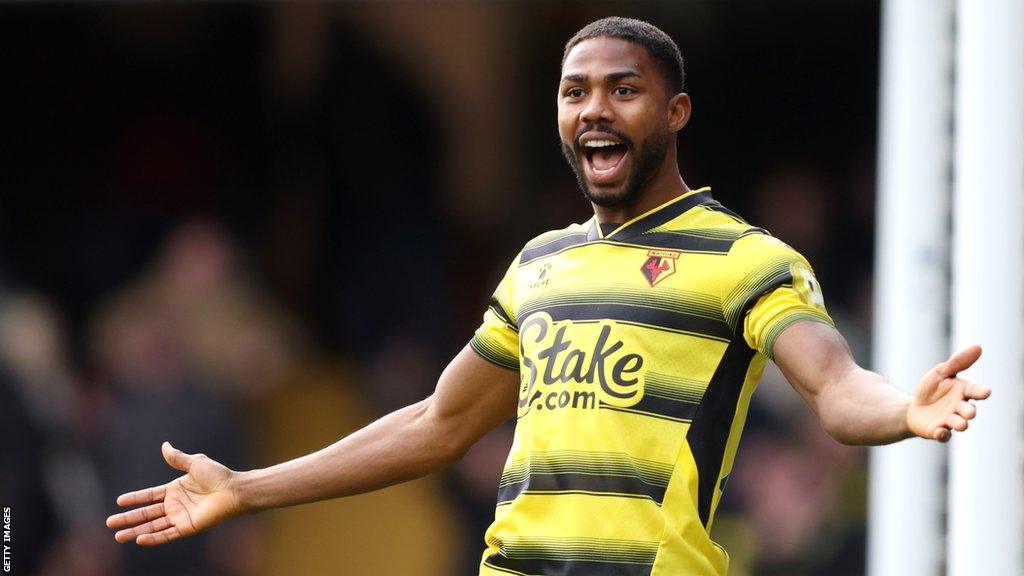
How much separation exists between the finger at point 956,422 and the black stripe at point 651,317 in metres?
0.76

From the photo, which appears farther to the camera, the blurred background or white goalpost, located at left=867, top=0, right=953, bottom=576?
the blurred background

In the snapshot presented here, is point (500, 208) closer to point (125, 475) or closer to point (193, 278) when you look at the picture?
point (193, 278)

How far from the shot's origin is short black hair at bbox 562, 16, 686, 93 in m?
4.14

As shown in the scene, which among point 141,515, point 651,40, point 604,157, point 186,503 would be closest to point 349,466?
point 186,503

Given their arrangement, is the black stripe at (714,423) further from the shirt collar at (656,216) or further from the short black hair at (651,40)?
the short black hair at (651,40)

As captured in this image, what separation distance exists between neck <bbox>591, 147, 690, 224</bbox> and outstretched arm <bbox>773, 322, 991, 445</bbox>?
0.56 m

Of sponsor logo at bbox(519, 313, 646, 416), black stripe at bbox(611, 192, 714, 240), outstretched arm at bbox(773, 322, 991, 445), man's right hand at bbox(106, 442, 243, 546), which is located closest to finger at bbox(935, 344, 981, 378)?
outstretched arm at bbox(773, 322, 991, 445)

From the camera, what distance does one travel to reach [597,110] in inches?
161

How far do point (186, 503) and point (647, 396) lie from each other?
1.27 m

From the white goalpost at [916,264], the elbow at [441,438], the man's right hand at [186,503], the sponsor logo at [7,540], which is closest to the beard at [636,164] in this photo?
the elbow at [441,438]

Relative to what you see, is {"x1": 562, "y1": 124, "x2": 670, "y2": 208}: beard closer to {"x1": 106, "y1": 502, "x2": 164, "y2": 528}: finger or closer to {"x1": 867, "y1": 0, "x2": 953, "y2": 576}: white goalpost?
{"x1": 106, "y1": 502, "x2": 164, "y2": 528}: finger

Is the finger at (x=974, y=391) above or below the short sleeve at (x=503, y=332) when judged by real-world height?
below

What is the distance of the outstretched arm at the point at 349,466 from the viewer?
443 centimetres

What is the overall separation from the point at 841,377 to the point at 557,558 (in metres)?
0.77
